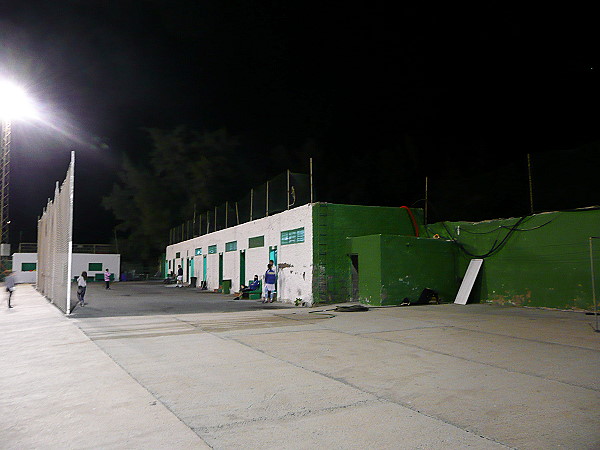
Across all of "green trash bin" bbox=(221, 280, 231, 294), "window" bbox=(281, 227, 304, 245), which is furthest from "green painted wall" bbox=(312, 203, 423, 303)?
"green trash bin" bbox=(221, 280, 231, 294)

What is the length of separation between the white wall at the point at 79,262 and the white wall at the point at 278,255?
77.5 feet

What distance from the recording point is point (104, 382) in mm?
5312

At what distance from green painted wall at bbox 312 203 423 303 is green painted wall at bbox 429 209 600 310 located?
3.44 meters

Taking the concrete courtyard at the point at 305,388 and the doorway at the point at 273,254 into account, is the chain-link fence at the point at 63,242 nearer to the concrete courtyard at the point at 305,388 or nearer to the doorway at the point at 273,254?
the concrete courtyard at the point at 305,388

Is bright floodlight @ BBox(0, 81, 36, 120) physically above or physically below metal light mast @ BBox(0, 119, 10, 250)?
above

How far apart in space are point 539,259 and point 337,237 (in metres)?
6.78

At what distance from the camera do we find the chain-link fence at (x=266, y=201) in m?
17.9

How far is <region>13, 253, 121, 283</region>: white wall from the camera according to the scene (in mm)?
45656

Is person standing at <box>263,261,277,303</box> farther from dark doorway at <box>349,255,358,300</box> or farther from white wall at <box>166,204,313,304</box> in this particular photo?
dark doorway at <box>349,255,358,300</box>

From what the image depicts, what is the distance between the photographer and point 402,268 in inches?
595

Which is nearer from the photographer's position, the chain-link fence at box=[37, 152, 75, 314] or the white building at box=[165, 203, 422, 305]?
the chain-link fence at box=[37, 152, 75, 314]

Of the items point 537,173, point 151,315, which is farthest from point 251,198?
point 537,173

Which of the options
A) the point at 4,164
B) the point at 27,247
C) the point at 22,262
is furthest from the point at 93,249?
the point at 4,164

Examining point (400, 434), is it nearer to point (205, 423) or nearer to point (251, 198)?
point (205, 423)
